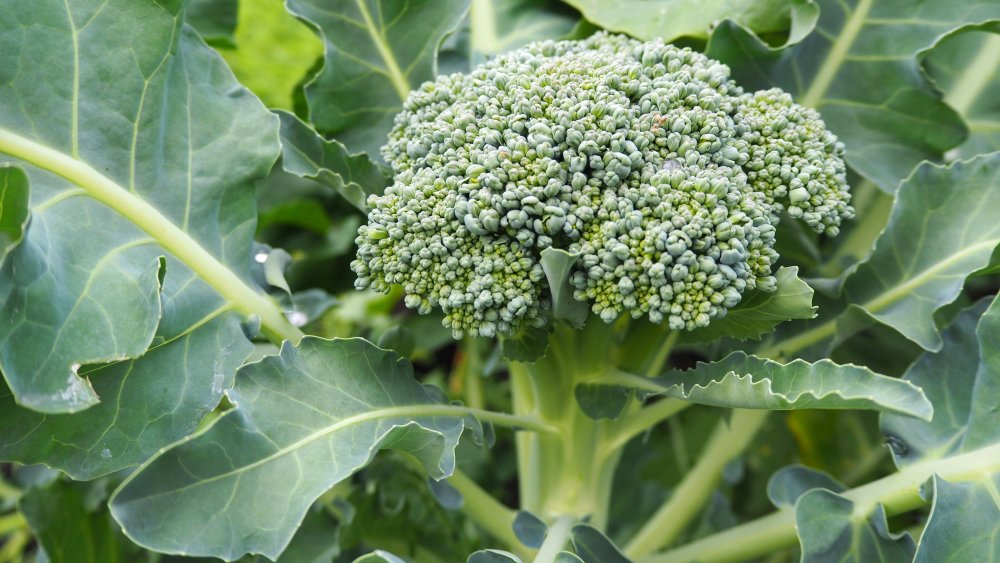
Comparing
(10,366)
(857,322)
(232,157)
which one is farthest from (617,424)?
(10,366)

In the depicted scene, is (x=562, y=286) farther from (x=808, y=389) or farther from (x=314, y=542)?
(x=314, y=542)

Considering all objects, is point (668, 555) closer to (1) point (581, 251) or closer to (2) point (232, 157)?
(1) point (581, 251)

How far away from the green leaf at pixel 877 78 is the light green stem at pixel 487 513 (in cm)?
66

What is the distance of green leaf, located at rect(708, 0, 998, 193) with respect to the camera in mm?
1118

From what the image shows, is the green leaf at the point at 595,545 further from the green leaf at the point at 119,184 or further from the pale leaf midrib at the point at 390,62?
the pale leaf midrib at the point at 390,62

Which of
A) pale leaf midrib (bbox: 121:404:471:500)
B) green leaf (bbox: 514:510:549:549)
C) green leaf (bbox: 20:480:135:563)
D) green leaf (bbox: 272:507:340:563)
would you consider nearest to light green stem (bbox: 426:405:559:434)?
pale leaf midrib (bbox: 121:404:471:500)

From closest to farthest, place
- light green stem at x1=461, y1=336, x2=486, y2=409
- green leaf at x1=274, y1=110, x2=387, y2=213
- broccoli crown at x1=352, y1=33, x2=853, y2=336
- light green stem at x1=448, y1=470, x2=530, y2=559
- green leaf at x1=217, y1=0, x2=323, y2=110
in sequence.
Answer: broccoli crown at x1=352, y1=33, x2=853, y2=336, green leaf at x1=274, y1=110, x2=387, y2=213, light green stem at x1=448, y1=470, x2=530, y2=559, light green stem at x1=461, y1=336, x2=486, y2=409, green leaf at x1=217, y1=0, x2=323, y2=110

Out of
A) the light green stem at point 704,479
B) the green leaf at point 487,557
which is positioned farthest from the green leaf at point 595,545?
the light green stem at point 704,479

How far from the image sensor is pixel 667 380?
0.91 metres

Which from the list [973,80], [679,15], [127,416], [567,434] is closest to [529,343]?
[567,434]

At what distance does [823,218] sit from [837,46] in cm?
40

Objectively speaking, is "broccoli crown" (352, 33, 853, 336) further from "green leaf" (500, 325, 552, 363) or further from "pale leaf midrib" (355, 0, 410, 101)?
"pale leaf midrib" (355, 0, 410, 101)

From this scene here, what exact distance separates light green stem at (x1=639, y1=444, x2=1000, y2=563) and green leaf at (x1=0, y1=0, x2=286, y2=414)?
0.60 meters

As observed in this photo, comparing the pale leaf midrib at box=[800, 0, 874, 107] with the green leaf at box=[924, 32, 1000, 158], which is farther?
the green leaf at box=[924, 32, 1000, 158]
